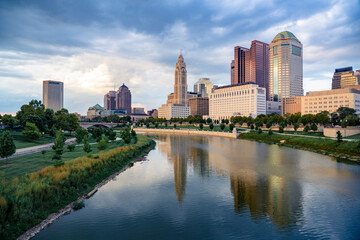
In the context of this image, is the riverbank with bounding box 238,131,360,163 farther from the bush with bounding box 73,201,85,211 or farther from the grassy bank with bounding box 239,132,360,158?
the bush with bounding box 73,201,85,211

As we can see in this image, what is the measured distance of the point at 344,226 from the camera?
21.9 meters

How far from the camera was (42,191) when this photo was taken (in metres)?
24.1

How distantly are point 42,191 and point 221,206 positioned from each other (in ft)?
60.3

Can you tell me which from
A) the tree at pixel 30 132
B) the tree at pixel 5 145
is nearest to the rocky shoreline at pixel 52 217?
the tree at pixel 5 145

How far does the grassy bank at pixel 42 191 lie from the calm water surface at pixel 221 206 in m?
1.94

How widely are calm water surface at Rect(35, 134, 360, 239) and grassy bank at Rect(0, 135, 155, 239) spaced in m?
1.94

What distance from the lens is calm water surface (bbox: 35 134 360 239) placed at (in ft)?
68.5

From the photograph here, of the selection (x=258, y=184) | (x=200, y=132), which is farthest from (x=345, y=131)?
(x=200, y=132)

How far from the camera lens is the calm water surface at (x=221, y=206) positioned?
2088 cm

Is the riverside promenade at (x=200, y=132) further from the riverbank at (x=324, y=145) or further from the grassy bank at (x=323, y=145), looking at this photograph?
the grassy bank at (x=323, y=145)

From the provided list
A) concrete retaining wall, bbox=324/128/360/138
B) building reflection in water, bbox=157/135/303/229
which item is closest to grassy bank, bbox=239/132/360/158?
concrete retaining wall, bbox=324/128/360/138

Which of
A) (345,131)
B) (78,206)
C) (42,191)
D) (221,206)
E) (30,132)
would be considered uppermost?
(30,132)

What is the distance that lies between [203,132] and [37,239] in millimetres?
123850

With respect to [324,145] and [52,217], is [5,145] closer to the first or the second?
[52,217]
